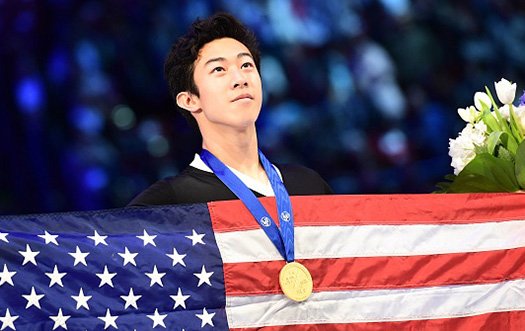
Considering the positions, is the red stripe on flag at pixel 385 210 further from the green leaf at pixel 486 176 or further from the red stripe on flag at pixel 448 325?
the red stripe on flag at pixel 448 325

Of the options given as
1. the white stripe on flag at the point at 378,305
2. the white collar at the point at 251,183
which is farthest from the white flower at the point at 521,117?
the white collar at the point at 251,183

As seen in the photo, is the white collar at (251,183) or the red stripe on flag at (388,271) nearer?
the red stripe on flag at (388,271)

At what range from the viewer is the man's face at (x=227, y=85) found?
264cm

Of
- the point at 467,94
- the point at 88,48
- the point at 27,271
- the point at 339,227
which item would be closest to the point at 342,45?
the point at 467,94

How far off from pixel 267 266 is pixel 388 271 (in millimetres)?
323

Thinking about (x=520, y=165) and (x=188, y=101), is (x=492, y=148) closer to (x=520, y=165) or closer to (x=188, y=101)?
(x=520, y=165)

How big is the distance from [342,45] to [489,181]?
1.78 meters

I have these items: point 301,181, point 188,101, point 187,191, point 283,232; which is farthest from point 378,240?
point 188,101

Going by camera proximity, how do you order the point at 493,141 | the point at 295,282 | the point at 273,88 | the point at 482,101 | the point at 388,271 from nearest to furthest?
the point at 295,282 < the point at 388,271 < the point at 493,141 < the point at 482,101 < the point at 273,88

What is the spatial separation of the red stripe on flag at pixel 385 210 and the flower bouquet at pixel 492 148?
49mm

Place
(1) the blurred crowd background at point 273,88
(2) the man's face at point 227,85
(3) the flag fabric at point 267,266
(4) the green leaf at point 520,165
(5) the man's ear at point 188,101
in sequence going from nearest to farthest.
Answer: (3) the flag fabric at point 267,266, (4) the green leaf at point 520,165, (2) the man's face at point 227,85, (5) the man's ear at point 188,101, (1) the blurred crowd background at point 273,88

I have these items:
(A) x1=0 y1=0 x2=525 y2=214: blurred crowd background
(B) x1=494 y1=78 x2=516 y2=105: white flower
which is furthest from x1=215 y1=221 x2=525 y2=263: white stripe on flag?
(A) x1=0 y1=0 x2=525 y2=214: blurred crowd background

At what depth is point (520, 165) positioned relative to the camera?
2561mm

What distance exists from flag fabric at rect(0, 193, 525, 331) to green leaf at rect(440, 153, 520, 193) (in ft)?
0.16
